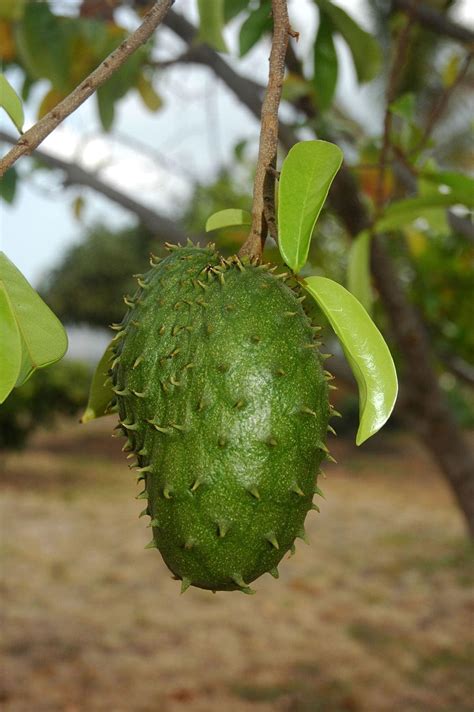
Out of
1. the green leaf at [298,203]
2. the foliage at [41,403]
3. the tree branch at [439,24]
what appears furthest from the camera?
the foliage at [41,403]

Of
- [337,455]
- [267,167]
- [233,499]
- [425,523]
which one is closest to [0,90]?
[267,167]

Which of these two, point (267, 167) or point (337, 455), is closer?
point (267, 167)

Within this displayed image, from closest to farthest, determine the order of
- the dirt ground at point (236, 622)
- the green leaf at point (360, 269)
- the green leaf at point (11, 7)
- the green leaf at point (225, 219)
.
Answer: the green leaf at point (225, 219)
the green leaf at point (360, 269)
the green leaf at point (11, 7)
the dirt ground at point (236, 622)

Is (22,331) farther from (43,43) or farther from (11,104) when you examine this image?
(43,43)

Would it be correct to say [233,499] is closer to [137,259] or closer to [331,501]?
[331,501]

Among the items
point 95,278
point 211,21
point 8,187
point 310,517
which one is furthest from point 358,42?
point 95,278

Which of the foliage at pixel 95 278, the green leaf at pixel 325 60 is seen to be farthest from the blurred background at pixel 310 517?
the foliage at pixel 95 278

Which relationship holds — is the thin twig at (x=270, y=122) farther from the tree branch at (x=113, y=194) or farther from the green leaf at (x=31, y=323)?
the tree branch at (x=113, y=194)
